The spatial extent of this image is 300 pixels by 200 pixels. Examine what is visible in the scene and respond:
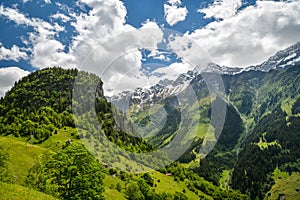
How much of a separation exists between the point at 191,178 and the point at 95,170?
13783 cm

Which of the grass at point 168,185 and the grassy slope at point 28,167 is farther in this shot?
the grass at point 168,185

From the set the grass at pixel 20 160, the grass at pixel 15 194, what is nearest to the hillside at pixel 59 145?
the grass at pixel 20 160

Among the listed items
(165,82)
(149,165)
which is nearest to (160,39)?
(165,82)

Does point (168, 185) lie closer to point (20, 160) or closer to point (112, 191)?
point (112, 191)

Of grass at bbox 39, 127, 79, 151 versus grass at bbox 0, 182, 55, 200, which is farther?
grass at bbox 39, 127, 79, 151

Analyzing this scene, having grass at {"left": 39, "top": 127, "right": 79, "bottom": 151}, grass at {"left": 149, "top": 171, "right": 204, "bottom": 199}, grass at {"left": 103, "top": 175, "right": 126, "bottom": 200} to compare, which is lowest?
grass at {"left": 149, "top": 171, "right": 204, "bottom": 199}

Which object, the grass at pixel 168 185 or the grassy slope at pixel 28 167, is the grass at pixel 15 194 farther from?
the grass at pixel 168 185

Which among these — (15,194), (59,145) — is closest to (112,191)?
(59,145)

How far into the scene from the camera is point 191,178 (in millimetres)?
171375

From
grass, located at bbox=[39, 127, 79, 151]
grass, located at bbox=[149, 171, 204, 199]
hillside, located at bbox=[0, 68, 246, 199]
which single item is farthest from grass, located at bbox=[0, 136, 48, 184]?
grass, located at bbox=[149, 171, 204, 199]

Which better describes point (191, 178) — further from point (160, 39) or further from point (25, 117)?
point (160, 39)

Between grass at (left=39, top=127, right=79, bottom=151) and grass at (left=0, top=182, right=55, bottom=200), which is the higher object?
grass at (left=39, top=127, right=79, bottom=151)

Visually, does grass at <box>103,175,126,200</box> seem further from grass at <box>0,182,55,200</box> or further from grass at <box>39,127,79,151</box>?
grass at <box>0,182,55,200</box>

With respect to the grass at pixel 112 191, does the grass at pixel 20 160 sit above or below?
above
